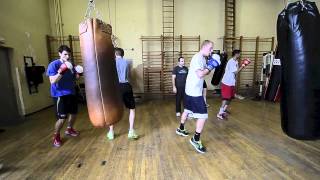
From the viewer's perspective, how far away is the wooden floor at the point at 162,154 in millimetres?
2352

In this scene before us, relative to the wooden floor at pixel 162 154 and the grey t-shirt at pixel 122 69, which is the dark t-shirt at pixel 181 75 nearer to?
the wooden floor at pixel 162 154

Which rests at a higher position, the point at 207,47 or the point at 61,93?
the point at 207,47

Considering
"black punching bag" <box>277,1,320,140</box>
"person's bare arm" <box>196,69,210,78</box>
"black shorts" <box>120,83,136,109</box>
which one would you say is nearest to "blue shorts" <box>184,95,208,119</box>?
"person's bare arm" <box>196,69,210,78</box>

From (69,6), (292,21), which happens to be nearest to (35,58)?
(69,6)

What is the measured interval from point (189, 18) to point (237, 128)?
465cm

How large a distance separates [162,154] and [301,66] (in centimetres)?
193

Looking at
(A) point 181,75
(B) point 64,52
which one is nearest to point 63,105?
(B) point 64,52

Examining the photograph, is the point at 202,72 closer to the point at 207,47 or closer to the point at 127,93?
the point at 207,47

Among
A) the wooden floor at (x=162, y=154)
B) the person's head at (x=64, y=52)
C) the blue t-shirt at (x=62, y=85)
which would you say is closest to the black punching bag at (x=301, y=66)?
the wooden floor at (x=162, y=154)

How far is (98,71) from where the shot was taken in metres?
1.69

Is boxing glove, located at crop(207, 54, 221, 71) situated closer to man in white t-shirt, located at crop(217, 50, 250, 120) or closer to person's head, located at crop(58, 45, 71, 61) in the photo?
man in white t-shirt, located at crop(217, 50, 250, 120)

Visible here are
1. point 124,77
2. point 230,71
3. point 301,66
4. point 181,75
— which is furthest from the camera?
point 181,75

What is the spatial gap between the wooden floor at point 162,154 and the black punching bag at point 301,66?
37.9 inches

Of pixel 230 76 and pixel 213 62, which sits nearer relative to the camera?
pixel 213 62
